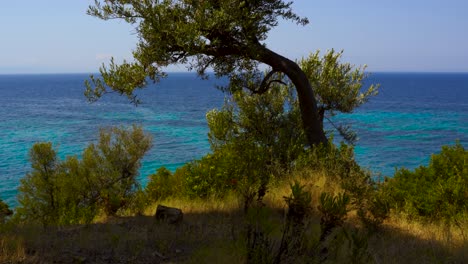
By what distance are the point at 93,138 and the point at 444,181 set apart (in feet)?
204

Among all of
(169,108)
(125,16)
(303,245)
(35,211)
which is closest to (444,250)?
(303,245)

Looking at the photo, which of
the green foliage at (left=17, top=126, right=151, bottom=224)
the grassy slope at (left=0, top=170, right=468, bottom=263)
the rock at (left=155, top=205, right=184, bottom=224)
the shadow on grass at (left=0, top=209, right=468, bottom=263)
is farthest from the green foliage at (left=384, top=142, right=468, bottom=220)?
the green foliage at (left=17, top=126, right=151, bottom=224)

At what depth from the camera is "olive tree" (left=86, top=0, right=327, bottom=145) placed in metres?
11.1

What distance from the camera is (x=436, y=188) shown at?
9.71m

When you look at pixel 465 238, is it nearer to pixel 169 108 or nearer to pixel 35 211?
pixel 35 211

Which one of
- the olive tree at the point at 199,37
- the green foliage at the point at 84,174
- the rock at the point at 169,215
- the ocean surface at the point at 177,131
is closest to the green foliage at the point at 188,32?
the olive tree at the point at 199,37

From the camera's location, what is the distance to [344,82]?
18.4 metres

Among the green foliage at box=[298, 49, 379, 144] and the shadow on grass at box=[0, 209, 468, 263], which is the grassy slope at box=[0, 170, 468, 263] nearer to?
the shadow on grass at box=[0, 209, 468, 263]

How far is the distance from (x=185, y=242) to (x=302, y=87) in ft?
24.3

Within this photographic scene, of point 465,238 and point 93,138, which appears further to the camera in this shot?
point 93,138

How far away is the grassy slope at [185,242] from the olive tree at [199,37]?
441 centimetres

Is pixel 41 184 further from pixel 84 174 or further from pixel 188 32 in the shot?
pixel 188 32

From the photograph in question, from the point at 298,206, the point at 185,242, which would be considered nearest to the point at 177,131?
the point at 185,242

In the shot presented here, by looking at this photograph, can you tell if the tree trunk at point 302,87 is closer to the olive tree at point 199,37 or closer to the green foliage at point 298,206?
the olive tree at point 199,37
